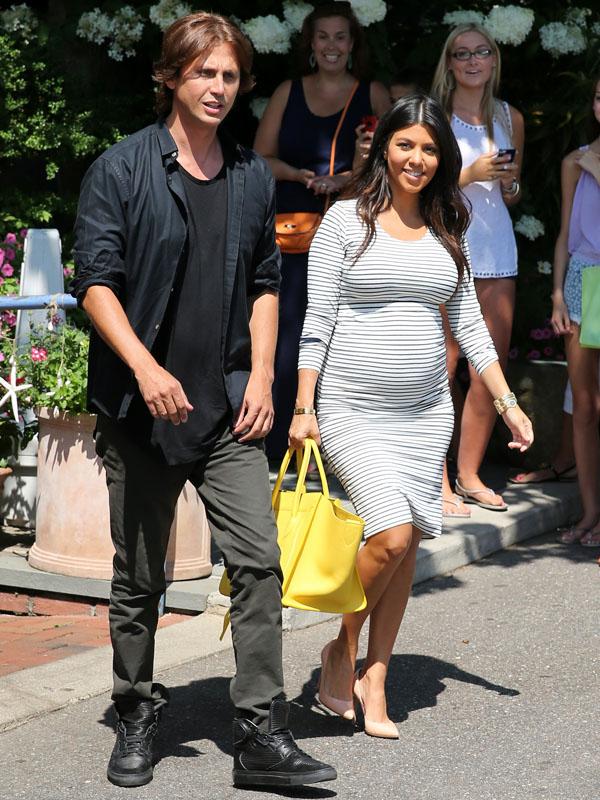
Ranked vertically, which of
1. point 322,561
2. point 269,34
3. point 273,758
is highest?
point 269,34

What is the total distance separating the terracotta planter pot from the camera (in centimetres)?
608

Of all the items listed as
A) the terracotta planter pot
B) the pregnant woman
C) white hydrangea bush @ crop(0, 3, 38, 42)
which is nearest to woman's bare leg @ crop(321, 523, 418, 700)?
the pregnant woman

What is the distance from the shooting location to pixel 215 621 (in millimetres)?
5754

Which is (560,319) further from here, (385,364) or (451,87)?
(385,364)

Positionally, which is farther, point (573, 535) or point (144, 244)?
point (573, 535)

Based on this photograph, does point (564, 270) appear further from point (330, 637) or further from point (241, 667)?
point (241, 667)

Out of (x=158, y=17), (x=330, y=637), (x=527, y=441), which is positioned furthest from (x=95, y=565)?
(x=158, y=17)

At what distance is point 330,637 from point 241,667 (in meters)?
1.59

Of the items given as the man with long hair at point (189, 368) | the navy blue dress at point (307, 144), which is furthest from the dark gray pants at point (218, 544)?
the navy blue dress at point (307, 144)

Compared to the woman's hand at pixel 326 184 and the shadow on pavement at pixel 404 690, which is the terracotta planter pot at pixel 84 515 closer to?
the shadow on pavement at pixel 404 690

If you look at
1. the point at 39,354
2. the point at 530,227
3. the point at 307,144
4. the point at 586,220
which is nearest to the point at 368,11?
the point at 307,144

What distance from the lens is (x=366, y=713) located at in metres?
4.70

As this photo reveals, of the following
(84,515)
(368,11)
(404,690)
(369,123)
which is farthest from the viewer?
(368,11)

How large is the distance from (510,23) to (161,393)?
5164mm
